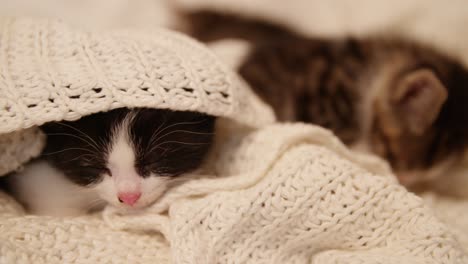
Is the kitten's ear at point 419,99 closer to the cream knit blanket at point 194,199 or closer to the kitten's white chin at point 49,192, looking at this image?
the cream knit blanket at point 194,199

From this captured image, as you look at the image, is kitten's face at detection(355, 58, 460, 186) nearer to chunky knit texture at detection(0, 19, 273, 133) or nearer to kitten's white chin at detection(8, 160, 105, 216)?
chunky knit texture at detection(0, 19, 273, 133)

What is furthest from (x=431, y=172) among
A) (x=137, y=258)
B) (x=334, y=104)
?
(x=137, y=258)

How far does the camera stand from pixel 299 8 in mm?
1766

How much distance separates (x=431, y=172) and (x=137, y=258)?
0.90 meters

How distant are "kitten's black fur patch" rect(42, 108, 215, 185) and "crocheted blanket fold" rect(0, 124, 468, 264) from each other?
0.28 ft

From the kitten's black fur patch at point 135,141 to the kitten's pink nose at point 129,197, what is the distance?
0.15 ft

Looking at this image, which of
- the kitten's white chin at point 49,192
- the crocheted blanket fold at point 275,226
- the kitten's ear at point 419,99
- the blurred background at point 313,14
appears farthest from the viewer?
the blurred background at point 313,14

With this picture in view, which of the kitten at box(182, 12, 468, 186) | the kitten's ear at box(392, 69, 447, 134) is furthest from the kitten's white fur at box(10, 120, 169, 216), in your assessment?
the kitten's ear at box(392, 69, 447, 134)

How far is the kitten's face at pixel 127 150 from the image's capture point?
865mm

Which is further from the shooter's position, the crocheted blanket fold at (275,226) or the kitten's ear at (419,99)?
the kitten's ear at (419,99)

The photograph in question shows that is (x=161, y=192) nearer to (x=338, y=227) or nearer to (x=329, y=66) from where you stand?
(x=338, y=227)

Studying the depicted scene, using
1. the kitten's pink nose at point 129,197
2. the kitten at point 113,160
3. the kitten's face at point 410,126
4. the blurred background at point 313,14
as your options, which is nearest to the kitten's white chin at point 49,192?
the kitten at point 113,160

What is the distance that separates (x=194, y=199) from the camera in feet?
2.95

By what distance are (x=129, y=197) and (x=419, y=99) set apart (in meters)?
0.83
